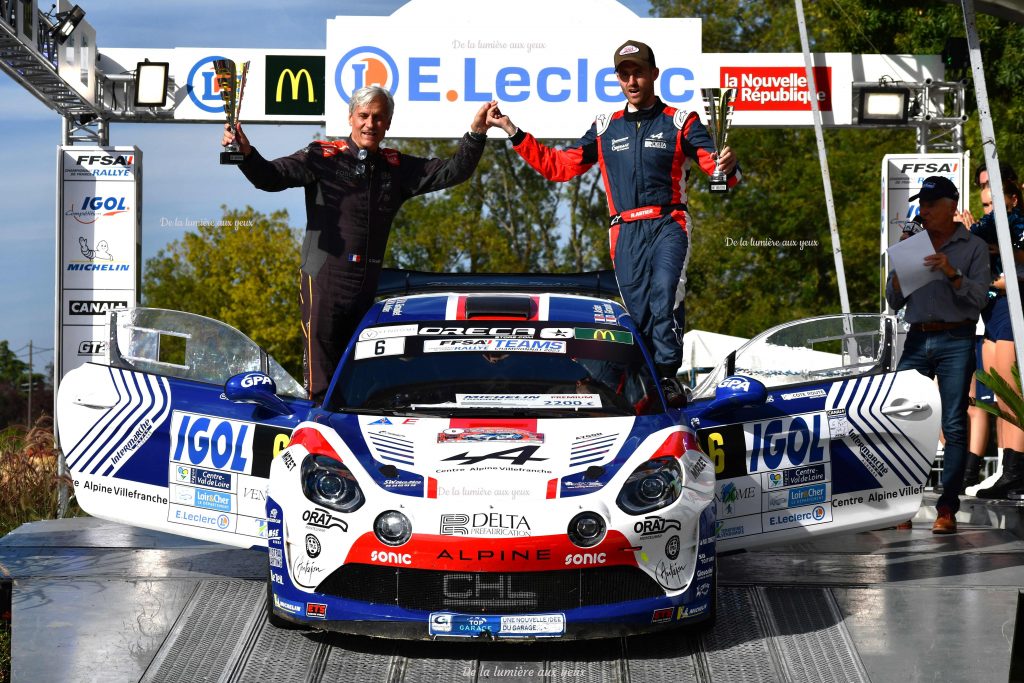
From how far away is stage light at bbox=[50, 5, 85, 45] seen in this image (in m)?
10.2

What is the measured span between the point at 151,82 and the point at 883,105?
6.80m

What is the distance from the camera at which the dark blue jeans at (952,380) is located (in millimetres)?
7219

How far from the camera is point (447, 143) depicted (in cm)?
4531

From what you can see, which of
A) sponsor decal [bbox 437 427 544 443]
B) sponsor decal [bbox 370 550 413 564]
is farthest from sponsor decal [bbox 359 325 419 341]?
sponsor decal [bbox 370 550 413 564]

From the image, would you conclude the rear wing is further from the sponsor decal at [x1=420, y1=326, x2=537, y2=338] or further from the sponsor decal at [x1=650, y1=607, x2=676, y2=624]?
the sponsor decal at [x1=650, y1=607, x2=676, y2=624]

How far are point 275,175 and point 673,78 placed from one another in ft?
19.2

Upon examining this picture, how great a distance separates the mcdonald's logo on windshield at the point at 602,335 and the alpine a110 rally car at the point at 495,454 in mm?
10

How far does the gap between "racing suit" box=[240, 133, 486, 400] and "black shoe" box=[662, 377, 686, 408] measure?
1971 millimetres

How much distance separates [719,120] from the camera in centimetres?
675

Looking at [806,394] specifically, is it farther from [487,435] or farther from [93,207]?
[93,207]

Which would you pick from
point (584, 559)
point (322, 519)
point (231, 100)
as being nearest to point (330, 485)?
point (322, 519)

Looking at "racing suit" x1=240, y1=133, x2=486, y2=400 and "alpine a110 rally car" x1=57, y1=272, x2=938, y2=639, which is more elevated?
"racing suit" x1=240, y1=133, x2=486, y2=400

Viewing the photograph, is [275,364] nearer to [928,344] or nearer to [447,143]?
[928,344]

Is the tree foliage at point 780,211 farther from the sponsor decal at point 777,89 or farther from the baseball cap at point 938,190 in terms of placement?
the baseball cap at point 938,190
